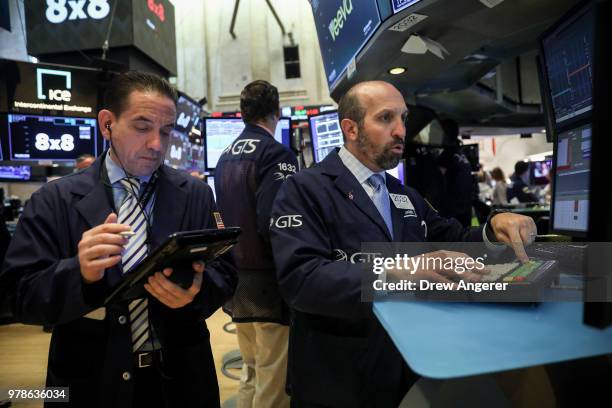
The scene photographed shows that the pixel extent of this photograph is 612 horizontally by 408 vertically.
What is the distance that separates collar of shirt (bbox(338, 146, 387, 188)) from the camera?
5.01ft

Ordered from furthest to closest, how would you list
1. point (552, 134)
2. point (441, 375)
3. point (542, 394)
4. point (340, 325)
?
1. point (552, 134)
2. point (340, 325)
3. point (542, 394)
4. point (441, 375)

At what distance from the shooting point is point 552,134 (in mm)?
1701

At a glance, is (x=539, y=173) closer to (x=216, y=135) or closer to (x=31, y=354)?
(x=216, y=135)

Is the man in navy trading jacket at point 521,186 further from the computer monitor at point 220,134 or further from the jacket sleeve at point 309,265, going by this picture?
the jacket sleeve at point 309,265

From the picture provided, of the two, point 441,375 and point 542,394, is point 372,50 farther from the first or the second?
point 441,375

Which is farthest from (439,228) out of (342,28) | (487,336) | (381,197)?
(342,28)

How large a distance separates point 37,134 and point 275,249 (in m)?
3.37

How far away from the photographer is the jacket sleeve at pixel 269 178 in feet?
7.64

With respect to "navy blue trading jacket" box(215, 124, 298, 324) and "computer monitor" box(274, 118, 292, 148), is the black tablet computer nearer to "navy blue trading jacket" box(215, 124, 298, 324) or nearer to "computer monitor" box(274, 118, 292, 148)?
"navy blue trading jacket" box(215, 124, 298, 324)

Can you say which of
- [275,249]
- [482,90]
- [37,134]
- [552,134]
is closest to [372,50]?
[552,134]

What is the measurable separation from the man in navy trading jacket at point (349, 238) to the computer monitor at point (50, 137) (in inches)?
121

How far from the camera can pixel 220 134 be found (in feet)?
12.8

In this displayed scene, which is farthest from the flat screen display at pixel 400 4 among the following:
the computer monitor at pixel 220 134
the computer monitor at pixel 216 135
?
the computer monitor at pixel 216 135

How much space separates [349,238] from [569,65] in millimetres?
1062
